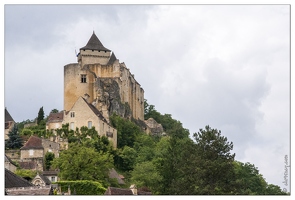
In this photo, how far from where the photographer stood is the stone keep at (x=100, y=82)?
97.7 m

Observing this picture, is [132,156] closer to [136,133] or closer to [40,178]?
[136,133]

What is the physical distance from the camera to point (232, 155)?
5722 centimetres

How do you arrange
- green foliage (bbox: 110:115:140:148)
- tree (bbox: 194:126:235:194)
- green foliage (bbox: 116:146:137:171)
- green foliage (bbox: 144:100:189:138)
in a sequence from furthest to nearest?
1. green foliage (bbox: 144:100:189:138)
2. green foliage (bbox: 110:115:140:148)
3. green foliage (bbox: 116:146:137:171)
4. tree (bbox: 194:126:235:194)

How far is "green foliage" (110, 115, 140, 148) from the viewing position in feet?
307

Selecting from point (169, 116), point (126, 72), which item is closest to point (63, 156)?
point (126, 72)

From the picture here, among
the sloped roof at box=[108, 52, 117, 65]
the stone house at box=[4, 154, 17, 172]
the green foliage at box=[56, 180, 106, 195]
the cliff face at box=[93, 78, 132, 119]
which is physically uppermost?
the sloped roof at box=[108, 52, 117, 65]

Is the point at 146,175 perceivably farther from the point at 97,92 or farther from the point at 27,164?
the point at 97,92

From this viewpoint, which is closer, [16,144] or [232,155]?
[232,155]

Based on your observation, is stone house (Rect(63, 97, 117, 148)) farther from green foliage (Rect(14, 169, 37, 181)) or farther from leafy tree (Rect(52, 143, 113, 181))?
leafy tree (Rect(52, 143, 113, 181))

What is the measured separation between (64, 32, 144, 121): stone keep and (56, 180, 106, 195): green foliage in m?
25.6

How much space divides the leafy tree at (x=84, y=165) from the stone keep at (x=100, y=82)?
19.7m

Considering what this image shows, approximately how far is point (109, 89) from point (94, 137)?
13.4m

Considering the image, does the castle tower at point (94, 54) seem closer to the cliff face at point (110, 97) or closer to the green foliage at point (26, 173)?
the cliff face at point (110, 97)

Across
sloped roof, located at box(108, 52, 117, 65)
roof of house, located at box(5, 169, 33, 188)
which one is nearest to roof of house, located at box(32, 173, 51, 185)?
roof of house, located at box(5, 169, 33, 188)
